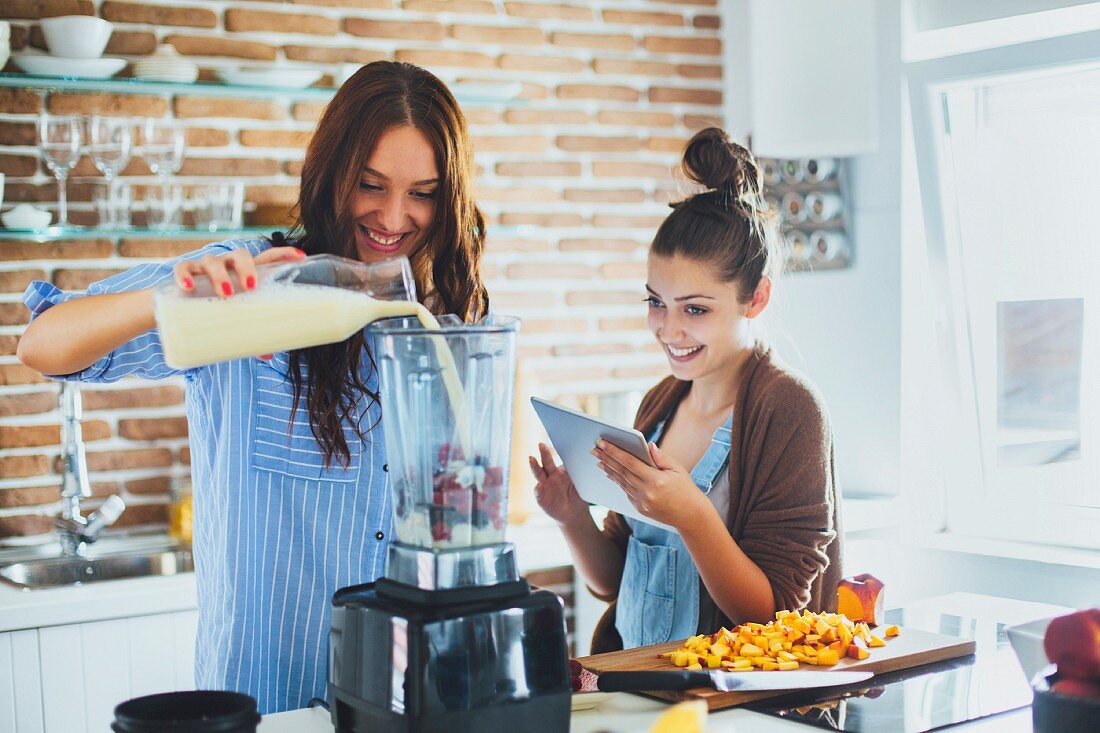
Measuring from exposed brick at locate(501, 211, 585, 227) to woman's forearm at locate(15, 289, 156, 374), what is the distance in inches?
85.6

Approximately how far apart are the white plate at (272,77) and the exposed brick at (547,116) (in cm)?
68

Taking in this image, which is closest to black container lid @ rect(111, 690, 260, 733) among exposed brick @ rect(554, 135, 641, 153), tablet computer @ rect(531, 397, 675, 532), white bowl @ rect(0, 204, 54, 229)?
tablet computer @ rect(531, 397, 675, 532)

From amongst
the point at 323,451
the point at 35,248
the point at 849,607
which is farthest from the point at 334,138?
the point at 35,248

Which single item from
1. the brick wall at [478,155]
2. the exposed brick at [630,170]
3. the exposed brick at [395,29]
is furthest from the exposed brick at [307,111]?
the exposed brick at [630,170]

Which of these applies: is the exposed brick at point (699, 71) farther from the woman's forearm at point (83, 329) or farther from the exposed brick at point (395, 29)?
the woman's forearm at point (83, 329)

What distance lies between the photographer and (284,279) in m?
1.31

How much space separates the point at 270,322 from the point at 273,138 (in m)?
2.13

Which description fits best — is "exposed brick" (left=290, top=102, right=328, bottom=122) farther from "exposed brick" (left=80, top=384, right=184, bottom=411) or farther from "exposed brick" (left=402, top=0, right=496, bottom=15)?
"exposed brick" (left=80, top=384, right=184, bottom=411)

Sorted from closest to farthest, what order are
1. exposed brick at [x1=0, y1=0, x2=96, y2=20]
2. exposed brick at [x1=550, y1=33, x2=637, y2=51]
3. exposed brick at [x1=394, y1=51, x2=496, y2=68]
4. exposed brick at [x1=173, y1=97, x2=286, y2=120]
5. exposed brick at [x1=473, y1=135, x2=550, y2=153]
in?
exposed brick at [x1=0, y1=0, x2=96, y2=20] → exposed brick at [x1=173, y1=97, x2=286, y2=120] → exposed brick at [x1=394, y1=51, x2=496, y2=68] → exposed brick at [x1=473, y1=135, x2=550, y2=153] → exposed brick at [x1=550, y1=33, x2=637, y2=51]

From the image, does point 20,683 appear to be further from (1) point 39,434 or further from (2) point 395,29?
(2) point 395,29

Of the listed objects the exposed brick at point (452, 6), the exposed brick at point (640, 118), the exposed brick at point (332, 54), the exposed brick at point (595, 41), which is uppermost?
the exposed brick at point (452, 6)

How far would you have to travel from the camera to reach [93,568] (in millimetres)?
2924

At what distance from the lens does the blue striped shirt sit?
1.75m

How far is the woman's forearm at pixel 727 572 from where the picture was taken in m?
1.93
